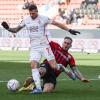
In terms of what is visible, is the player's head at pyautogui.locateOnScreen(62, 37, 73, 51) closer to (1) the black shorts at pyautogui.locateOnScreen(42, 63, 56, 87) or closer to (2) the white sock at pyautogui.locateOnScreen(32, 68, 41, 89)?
(1) the black shorts at pyautogui.locateOnScreen(42, 63, 56, 87)

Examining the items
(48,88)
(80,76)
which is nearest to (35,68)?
(48,88)

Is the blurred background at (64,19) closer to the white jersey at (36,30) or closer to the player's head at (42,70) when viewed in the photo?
the player's head at (42,70)

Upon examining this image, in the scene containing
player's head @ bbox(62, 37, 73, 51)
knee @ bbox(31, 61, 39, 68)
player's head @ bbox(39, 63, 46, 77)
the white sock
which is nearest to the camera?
the white sock

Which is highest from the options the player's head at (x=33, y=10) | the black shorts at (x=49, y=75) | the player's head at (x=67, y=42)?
the player's head at (x=33, y=10)

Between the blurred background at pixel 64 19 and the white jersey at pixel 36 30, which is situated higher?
the white jersey at pixel 36 30

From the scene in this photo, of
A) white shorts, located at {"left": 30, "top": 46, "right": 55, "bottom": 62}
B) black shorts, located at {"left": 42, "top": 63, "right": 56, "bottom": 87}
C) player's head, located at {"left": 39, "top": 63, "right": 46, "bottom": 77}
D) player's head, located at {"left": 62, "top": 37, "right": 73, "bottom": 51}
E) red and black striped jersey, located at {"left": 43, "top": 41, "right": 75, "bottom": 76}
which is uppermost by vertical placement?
player's head, located at {"left": 62, "top": 37, "right": 73, "bottom": 51}

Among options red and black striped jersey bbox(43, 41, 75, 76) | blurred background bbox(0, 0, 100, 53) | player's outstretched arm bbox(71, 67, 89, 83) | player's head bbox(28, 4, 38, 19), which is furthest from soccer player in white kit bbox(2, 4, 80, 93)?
blurred background bbox(0, 0, 100, 53)

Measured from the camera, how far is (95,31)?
116ft

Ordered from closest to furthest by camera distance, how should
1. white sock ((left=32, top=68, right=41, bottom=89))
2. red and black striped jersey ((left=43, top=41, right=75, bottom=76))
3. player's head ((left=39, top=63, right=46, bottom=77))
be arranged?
1. white sock ((left=32, top=68, right=41, bottom=89))
2. player's head ((left=39, top=63, right=46, bottom=77))
3. red and black striped jersey ((left=43, top=41, right=75, bottom=76))

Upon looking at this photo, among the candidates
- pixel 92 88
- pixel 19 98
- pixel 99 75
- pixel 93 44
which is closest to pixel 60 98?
pixel 19 98

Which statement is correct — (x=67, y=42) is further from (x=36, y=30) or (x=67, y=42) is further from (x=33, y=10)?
(x=33, y=10)

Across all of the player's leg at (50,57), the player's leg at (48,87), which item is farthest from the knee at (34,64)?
the player's leg at (48,87)

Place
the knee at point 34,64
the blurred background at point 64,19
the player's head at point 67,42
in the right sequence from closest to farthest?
the knee at point 34,64 < the player's head at point 67,42 < the blurred background at point 64,19

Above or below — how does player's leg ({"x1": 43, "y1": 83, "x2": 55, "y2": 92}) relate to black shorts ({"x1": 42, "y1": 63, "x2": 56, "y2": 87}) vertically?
below
